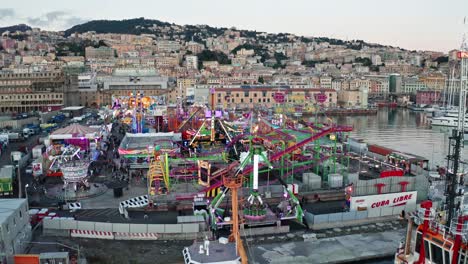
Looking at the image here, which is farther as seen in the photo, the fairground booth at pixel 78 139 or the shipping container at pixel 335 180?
the fairground booth at pixel 78 139

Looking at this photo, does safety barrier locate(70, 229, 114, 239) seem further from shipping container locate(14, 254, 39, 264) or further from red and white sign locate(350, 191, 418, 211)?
red and white sign locate(350, 191, 418, 211)

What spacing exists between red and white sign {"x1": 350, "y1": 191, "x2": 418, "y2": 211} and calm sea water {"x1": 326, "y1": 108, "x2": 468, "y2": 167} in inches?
494

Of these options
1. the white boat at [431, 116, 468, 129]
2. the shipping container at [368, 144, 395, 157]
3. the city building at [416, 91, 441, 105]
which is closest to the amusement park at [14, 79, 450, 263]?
the shipping container at [368, 144, 395, 157]

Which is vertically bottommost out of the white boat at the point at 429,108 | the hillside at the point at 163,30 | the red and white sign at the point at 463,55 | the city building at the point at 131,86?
the white boat at the point at 429,108

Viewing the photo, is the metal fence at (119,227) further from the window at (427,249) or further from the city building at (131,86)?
the city building at (131,86)

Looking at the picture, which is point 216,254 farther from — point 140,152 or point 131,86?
point 131,86

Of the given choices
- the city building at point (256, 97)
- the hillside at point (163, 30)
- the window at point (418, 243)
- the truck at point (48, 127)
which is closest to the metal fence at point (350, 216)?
the window at point (418, 243)

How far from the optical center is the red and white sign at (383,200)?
63.2ft

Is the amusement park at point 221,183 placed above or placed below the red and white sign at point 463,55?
below

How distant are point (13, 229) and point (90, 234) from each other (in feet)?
9.63

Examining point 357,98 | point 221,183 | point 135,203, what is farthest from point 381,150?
point 357,98

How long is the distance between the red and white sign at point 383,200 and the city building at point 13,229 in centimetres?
1322

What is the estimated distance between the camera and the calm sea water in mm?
38156

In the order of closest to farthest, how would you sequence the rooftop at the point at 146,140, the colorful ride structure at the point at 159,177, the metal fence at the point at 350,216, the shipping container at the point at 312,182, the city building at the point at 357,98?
the metal fence at the point at 350,216 < the colorful ride structure at the point at 159,177 < the shipping container at the point at 312,182 < the rooftop at the point at 146,140 < the city building at the point at 357,98
